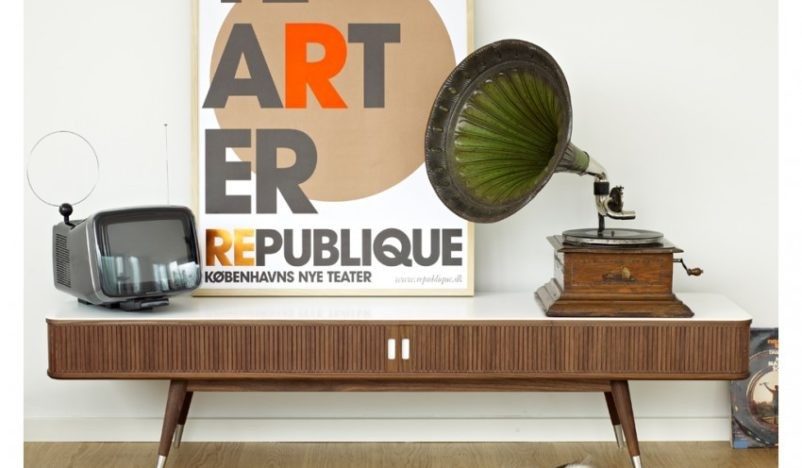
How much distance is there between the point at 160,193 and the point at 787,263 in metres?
2.07

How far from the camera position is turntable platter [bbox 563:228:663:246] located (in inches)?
117

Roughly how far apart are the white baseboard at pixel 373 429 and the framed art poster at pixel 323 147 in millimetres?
476

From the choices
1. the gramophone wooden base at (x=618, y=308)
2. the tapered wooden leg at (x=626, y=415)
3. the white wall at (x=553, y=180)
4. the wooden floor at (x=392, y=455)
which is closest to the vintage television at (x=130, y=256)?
→ the white wall at (x=553, y=180)

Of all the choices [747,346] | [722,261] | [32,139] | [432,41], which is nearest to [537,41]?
[432,41]

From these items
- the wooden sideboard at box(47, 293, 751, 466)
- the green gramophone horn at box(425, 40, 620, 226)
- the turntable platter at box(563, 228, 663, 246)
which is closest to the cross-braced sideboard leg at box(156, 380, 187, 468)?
the wooden sideboard at box(47, 293, 751, 466)

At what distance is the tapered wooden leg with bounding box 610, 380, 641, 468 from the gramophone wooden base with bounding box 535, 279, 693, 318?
0.22 meters

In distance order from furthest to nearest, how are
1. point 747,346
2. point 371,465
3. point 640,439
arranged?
point 640,439 → point 371,465 → point 747,346

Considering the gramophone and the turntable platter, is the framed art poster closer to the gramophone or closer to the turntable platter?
the gramophone

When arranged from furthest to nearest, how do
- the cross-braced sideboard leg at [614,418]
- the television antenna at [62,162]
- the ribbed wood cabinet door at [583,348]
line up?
the television antenna at [62,162] → the cross-braced sideboard leg at [614,418] → the ribbed wood cabinet door at [583,348]

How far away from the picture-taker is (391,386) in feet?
9.85

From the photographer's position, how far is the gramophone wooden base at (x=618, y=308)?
2.95 metres

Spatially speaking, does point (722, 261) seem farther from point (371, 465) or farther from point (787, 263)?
point (371, 465)

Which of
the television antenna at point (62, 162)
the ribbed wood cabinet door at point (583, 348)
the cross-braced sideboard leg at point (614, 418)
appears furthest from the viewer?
the television antenna at point (62, 162)

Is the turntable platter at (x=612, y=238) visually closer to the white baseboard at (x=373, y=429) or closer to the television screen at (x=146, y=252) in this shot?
the white baseboard at (x=373, y=429)
